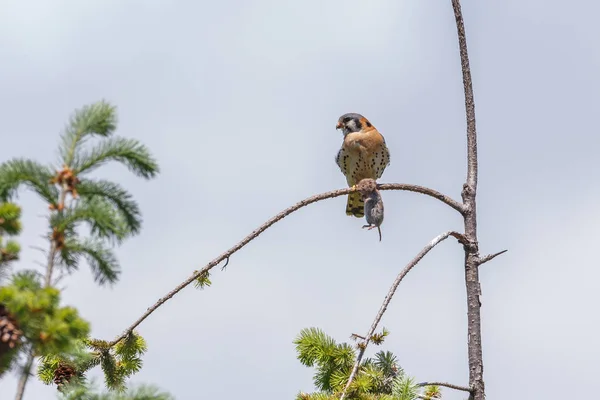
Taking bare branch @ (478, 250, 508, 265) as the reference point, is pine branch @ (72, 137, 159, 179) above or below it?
below

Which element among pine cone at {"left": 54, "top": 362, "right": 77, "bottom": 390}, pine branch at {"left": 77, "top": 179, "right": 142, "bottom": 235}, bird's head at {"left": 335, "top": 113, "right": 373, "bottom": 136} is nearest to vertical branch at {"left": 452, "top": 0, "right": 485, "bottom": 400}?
pine cone at {"left": 54, "top": 362, "right": 77, "bottom": 390}

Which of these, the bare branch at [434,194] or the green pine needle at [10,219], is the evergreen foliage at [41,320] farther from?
the bare branch at [434,194]

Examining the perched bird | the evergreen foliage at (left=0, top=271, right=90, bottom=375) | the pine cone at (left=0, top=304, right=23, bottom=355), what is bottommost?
the pine cone at (left=0, top=304, right=23, bottom=355)

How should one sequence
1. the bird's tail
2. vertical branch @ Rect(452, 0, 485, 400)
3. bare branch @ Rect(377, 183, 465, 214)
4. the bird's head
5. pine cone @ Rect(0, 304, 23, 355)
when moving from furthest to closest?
the bird's head → the bird's tail → bare branch @ Rect(377, 183, 465, 214) → vertical branch @ Rect(452, 0, 485, 400) → pine cone @ Rect(0, 304, 23, 355)

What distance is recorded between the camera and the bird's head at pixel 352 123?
11.4 metres

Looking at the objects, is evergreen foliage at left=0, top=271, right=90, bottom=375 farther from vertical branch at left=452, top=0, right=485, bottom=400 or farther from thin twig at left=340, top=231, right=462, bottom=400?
vertical branch at left=452, top=0, right=485, bottom=400

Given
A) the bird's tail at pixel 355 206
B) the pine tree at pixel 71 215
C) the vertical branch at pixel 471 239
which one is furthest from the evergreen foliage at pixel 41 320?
the bird's tail at pixel 355 206

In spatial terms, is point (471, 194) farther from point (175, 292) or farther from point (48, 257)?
point (48, 257)

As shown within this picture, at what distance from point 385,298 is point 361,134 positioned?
581 centimetres

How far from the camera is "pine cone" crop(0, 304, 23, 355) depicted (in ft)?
8.77

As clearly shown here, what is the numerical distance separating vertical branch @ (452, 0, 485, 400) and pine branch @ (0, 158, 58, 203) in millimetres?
3840

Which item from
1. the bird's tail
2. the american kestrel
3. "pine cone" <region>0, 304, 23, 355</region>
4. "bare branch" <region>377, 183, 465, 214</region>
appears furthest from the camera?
the bird's tail

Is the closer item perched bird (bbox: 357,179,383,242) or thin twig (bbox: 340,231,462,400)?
thin twig (bbox: 340,231,462,400)

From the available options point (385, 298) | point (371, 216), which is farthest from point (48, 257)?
point (371, 216)
